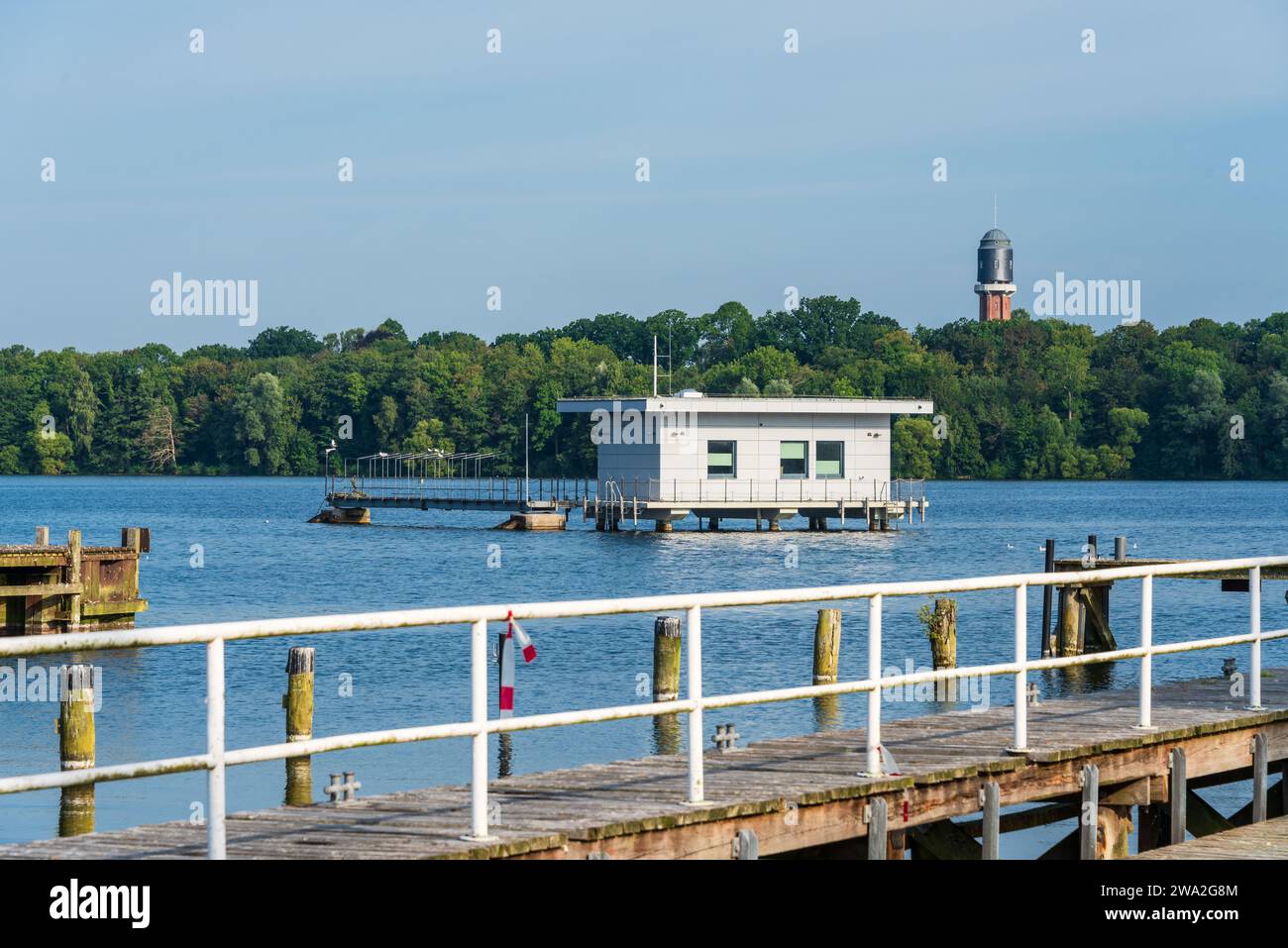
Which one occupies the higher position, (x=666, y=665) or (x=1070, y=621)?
(x=666, y=665)

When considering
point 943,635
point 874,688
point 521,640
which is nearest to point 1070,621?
point 943,635

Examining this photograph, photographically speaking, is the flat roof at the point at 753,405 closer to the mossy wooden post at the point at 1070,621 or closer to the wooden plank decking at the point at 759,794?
the mossy wooden post at the point at 1070,621

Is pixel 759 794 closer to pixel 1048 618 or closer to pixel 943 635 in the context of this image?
pixel 943 635

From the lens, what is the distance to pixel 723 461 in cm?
7544

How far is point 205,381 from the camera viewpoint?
169625mm

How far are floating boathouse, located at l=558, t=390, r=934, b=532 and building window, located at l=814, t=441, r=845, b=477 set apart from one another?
0.04 meters

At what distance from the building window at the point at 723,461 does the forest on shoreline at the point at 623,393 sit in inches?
2655

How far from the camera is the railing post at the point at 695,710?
9633 mm

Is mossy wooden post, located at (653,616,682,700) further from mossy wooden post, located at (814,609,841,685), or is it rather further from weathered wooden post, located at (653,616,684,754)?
mossy wooden post, located at (814,609,841,685)

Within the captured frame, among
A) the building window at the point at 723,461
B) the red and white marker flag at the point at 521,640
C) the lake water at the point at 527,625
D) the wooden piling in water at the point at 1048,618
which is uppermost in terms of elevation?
the building window at the point at 723,461

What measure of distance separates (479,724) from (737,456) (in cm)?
6670

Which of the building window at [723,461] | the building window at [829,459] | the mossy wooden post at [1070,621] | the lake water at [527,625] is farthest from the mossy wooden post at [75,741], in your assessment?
the building window at [829,459]
